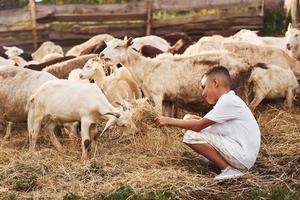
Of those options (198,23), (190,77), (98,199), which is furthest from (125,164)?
(198,23)

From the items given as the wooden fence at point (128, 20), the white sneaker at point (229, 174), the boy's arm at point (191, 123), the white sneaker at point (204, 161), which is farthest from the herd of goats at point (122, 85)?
the wooden fence at point (128, 20)

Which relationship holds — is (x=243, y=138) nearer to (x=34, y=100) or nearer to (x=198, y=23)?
(x=34, y=100)

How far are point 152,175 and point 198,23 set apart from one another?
43.5 ft

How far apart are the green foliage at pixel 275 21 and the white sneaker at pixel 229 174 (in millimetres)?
13169

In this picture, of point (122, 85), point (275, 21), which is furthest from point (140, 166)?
point (275, 21)

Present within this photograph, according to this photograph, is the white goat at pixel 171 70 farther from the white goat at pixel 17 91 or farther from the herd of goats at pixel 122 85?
the white goat at pixel 17 91

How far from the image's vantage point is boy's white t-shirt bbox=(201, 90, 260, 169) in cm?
708

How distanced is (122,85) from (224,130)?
4.30 meters

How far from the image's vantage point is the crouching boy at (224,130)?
7.09 meters

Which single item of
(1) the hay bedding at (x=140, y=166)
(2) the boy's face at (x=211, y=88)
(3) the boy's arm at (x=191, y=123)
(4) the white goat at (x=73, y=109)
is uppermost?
(2) the boy's face at (x=211, y=88)

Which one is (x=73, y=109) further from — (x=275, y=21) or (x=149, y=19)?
(x=275, y=21)

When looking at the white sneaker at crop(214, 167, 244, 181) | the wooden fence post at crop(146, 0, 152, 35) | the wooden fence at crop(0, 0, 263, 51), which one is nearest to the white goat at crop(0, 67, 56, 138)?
the white sneaker at crop(214, 167, 244, 181)

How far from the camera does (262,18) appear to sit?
19531 mm

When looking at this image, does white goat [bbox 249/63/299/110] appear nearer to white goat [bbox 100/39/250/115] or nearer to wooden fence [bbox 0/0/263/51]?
white goat [bbox 100/39/250/115]
